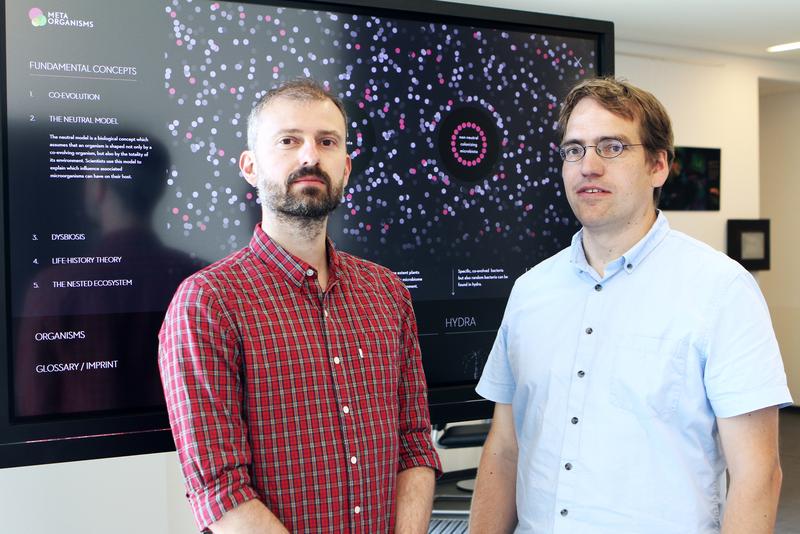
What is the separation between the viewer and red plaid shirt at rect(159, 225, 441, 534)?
4.62 feet

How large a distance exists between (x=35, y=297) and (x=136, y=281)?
0.21 meters

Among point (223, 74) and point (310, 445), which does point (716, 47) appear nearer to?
point (223, 74)

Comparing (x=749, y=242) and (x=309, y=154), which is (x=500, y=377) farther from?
(x=749, y=242)

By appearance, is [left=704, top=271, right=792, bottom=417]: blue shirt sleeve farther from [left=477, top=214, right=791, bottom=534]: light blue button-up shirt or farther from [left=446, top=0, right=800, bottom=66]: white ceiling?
[left=446, top=0, right=800, bottom=66]: white ceiling

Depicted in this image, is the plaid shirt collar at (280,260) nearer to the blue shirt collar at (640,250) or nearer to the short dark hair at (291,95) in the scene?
the short dark hair at (291,95)

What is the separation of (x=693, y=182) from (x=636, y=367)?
5.36m

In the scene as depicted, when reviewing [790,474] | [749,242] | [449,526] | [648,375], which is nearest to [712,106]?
[749,242]

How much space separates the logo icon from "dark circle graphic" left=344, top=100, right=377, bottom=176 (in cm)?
71

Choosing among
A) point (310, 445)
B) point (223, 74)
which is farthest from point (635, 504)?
point (223, 74)

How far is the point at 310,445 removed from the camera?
1.52 metres

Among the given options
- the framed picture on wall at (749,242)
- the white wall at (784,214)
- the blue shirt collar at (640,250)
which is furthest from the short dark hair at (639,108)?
the white wall at (784,214)

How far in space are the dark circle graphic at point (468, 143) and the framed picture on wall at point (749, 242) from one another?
5.16 metres

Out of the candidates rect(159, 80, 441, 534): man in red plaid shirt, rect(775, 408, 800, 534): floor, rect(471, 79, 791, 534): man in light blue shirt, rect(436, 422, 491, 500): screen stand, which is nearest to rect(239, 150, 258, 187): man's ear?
rect(159, 80, 441, 534): man in red plaid shirt

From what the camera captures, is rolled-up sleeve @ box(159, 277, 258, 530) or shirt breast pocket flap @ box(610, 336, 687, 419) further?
shirt breast pocket flap @ box(610, 336, 687, 419)
